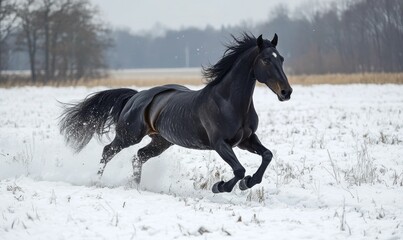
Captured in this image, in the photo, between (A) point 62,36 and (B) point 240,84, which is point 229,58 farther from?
(A) point 62,36

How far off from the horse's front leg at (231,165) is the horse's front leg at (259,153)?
11 cm

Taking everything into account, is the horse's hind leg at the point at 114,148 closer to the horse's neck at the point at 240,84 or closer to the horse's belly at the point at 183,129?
the horse's belly at the point at 183,129

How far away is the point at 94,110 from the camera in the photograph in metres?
8.80

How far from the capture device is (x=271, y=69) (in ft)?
20.4

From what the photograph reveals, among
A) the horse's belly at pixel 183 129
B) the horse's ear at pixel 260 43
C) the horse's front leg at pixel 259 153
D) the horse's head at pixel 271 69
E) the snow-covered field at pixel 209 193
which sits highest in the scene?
the horse's ear at pixel 260 43

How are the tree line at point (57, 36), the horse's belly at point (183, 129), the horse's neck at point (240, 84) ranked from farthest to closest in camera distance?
the tree line at point (57, 36) < the horse's belly at point (183, 129) < the horse's neck at point (240, 84)

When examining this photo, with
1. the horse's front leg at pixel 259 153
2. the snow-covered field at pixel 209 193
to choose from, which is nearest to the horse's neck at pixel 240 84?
the horse's front leg at pixel 259 153

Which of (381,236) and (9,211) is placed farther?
(9,211)

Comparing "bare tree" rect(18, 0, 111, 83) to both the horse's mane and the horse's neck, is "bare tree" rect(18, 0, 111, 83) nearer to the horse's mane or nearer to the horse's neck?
the horse's mane

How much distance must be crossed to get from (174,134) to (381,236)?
10.6 ft

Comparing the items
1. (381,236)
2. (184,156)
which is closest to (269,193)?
(381,236)

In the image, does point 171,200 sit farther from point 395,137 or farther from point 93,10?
point 93,10

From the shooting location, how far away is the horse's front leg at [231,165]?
6.25 metres

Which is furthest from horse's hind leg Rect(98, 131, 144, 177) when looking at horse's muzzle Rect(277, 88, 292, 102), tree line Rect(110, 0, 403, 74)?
tree line Rect(110, 0, 403, 74)
